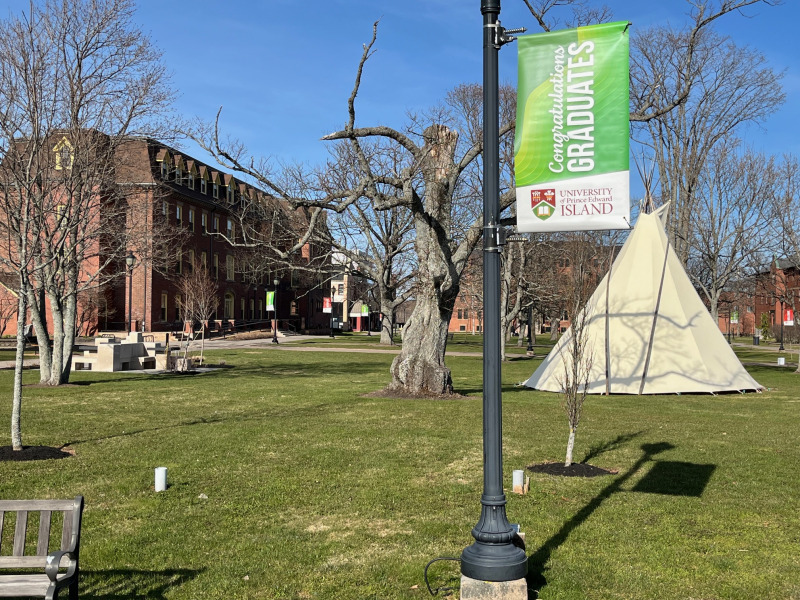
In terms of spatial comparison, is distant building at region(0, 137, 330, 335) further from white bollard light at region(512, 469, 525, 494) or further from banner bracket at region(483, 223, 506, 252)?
banner bracket at region(483, 223, 506, 252)

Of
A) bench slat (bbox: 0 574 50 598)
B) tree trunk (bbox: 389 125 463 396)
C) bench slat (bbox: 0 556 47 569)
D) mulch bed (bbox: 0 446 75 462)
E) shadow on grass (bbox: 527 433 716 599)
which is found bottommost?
shadow on grass (bbox: 527 433 716 599)

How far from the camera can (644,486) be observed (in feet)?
29.8

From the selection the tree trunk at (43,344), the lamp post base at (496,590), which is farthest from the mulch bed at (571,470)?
the tree trunk at (43,344)

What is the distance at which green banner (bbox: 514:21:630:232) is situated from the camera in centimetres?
531

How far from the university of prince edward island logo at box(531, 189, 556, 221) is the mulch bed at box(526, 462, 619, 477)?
5274mm

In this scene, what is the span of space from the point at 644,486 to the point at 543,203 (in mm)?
5175

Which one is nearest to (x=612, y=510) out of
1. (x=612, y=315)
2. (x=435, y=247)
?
(x=435, y=247)

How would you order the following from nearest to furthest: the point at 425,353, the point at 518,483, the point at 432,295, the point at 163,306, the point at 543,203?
the point at 543,203 < the point at 518,483 < the point at 432,295 < the point at 425,353 < the point at 163,306

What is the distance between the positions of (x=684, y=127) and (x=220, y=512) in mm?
34725

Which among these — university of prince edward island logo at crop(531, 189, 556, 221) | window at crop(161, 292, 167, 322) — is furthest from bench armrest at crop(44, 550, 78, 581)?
window at crop(161, 292, 167, 322)

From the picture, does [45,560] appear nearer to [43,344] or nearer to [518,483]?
[518,483]

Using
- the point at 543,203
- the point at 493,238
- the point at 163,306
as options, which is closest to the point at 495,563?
the point at 493,238

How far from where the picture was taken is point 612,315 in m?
22.3

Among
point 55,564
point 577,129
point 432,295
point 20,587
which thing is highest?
point 577,129
